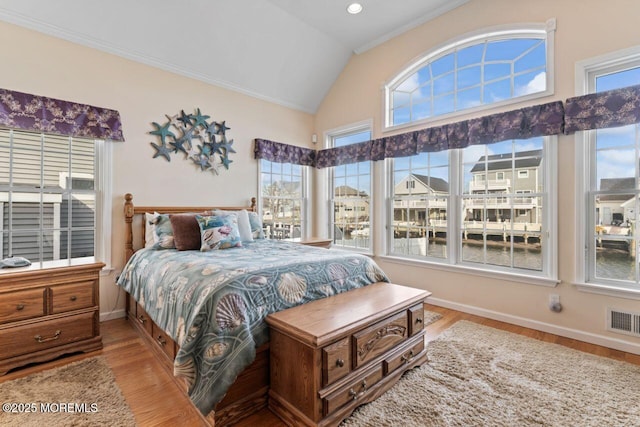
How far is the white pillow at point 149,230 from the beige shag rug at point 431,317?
2.87m

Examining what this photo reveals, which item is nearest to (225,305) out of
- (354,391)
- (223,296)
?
(223,296)

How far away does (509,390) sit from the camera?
1.91 m

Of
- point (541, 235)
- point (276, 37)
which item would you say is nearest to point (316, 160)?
point (276, 37)

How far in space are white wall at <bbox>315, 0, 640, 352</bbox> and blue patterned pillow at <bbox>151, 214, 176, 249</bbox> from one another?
2738 millimetres

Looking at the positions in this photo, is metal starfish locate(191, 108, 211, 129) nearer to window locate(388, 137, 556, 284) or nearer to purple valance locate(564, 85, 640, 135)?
window locate(388, 137, 556, 284)

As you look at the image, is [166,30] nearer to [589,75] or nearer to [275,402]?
[275,402]

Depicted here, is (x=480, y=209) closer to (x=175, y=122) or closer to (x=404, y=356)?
(x=404, y=356)

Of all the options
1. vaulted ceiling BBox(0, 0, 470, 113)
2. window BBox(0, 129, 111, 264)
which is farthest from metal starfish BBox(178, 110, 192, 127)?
window BBox(0, 129, 111, 264)

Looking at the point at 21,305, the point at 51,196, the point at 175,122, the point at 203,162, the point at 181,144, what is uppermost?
the point at 175,122

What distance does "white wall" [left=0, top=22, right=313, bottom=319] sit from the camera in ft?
8.83

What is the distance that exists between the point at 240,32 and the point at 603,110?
12.1ft

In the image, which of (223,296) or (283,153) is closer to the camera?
(223,296)

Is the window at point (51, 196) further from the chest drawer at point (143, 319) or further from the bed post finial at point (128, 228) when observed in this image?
the chest drawer at point (143, 319)

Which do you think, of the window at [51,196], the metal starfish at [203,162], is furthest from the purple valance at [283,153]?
the window at [51,196]
